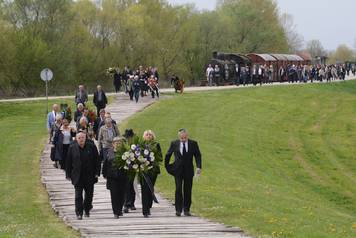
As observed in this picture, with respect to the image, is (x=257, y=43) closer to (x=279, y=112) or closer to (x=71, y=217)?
(x=279, y=112)

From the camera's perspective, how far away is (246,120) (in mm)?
50375

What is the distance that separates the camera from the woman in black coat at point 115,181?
18.6 metres

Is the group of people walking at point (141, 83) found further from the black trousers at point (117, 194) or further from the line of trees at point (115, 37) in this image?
the black trousers at point (117, 194)

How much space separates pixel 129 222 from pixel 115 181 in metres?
1.14

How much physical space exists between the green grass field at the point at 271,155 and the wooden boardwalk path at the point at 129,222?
69 centimetres

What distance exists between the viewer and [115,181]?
18.7 metres

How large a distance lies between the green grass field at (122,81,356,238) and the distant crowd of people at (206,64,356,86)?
4.68 m

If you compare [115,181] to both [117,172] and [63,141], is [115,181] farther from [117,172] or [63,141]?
[63,141]

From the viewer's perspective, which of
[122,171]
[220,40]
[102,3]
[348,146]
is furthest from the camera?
[220,40]

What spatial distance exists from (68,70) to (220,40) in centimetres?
2932

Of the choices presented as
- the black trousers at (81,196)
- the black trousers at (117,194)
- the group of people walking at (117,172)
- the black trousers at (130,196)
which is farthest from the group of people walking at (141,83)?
the black trousers at (81,196)

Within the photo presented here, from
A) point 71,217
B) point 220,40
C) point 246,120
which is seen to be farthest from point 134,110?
point 220,40

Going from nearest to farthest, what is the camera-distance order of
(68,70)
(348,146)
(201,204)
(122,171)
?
(122,171) → (201,204) → (348,146) → (68,70)

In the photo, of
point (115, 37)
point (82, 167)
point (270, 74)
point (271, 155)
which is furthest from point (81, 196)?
point (115, 37)
